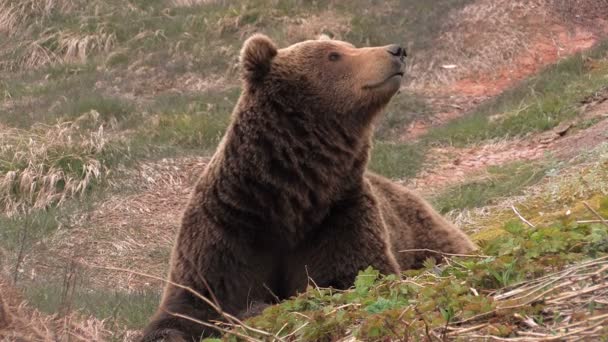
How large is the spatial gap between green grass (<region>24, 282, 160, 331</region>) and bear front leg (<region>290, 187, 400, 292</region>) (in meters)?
1.91

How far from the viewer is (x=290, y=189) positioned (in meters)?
6.44

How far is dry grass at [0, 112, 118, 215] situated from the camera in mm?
15047

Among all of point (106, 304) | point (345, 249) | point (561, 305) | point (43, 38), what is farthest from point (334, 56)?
point (43, 38)

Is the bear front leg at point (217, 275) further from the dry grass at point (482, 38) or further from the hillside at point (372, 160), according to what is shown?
the dry grass at point (482, 38)

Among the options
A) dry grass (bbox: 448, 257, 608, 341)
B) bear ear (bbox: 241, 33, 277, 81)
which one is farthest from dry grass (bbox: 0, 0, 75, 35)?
dry grass (bbox: 448, 257, 608, 341)

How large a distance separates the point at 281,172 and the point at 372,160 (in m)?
9.44

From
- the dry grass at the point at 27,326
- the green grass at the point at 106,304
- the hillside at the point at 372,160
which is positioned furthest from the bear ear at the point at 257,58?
the green grass at the point at 106,304

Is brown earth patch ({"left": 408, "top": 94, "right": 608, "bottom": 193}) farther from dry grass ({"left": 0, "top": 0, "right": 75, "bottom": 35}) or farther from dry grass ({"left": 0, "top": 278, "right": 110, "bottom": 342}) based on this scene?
dry grass ({"left": 0, "top": 0, "right": 75, "bottom": 35})

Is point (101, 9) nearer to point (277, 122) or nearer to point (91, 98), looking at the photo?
point (91, 98)

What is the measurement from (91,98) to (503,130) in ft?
26.0

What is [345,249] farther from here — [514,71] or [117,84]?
[117,84]

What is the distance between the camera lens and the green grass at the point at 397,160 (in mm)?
15219

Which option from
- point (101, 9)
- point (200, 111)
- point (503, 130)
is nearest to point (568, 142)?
point (503, 130)

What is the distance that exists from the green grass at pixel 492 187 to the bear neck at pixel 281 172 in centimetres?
537
